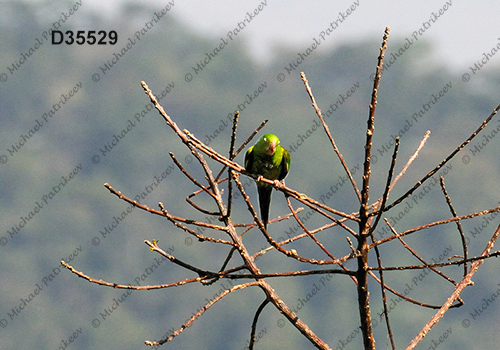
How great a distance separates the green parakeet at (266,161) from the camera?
683 cm

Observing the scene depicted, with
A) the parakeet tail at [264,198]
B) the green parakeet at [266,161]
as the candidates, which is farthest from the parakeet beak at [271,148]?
the parakeet tail at [264,198]

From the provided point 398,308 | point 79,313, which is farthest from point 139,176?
point 398,308

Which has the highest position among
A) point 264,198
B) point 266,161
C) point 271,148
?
point 271,148

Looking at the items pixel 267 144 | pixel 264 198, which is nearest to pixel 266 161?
pixel 267 144

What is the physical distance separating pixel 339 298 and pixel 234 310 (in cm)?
2698

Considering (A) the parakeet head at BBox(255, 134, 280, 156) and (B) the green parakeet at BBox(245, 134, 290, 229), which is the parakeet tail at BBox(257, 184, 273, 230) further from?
(A) the parakeet head at BBox(255, 134, 280, 156)

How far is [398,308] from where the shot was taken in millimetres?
146875

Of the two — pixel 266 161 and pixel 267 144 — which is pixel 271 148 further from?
pixel 266 161

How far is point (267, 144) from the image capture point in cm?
681

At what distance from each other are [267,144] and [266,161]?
0.70 feet

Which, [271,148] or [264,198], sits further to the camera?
[264,198]

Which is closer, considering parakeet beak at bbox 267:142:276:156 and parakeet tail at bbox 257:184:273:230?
parakeet beak at bbox 267:142:276:156

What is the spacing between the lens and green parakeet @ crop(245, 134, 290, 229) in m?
6.83

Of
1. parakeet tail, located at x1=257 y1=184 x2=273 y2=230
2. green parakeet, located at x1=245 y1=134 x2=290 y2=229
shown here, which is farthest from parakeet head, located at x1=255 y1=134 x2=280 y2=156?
parakeet tail, located at x1=257 y1=184 x2=273 y2=230
